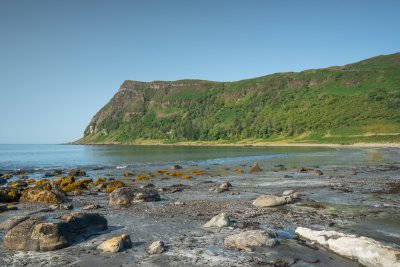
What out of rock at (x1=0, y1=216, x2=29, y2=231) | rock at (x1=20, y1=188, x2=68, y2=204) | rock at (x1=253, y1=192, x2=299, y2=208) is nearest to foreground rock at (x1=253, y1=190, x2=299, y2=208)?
rock at (x1=253, y1=192, x2=299, y2=208)

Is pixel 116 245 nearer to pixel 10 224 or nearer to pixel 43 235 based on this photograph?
pixel 43 235

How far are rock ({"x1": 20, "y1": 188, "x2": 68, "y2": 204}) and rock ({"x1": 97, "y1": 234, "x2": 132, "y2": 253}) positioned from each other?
14098 mm

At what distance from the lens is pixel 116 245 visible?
1363 cm

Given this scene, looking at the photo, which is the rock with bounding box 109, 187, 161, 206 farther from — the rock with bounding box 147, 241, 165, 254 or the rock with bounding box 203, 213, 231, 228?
the rock with bounding box 147, 241, 165, 254

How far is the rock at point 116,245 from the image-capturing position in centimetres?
1355

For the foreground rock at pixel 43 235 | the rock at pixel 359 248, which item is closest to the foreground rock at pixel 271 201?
the rock at pixel 359 248

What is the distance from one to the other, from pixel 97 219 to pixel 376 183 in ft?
88.7

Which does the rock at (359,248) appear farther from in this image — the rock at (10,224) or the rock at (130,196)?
the rock at (10,224)

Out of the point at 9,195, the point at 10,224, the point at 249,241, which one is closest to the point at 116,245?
the point at 249,241

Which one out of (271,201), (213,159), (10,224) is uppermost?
(10,224)

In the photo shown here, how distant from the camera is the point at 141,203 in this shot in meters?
24.7

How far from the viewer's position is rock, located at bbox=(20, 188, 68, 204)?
86.6 ft

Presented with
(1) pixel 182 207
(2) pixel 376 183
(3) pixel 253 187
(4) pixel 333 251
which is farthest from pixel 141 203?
(2) pixel 376 183

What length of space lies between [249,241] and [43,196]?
19.3 metres
